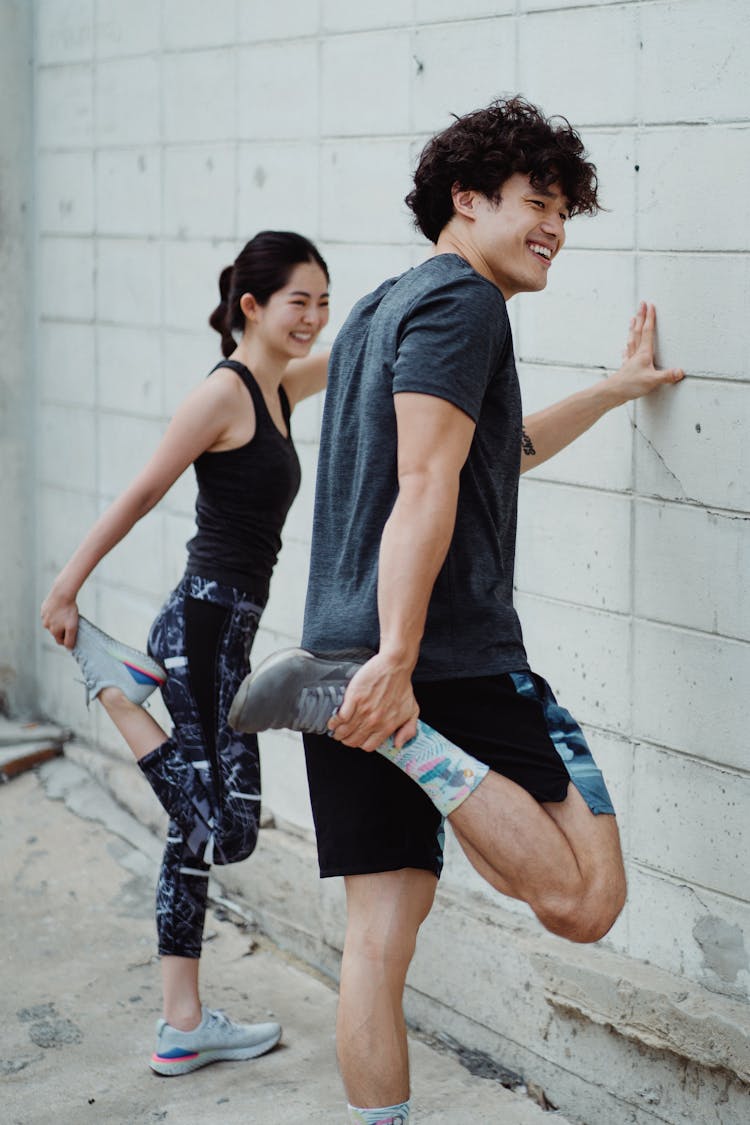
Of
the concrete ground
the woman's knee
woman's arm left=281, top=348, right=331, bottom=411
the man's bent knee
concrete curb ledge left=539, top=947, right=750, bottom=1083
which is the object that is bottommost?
the concrete ground

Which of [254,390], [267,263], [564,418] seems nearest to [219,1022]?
[254,390]

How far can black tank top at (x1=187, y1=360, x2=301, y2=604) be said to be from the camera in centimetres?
330

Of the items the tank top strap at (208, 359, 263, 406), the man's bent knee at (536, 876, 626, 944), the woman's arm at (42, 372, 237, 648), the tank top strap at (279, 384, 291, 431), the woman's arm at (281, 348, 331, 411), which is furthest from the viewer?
the woman's arm at (281, 348, 331, 411)

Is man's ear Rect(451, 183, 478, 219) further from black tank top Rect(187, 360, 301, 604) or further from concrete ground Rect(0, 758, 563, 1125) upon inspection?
concrete ground Rect(0, 758, 563, 1125)

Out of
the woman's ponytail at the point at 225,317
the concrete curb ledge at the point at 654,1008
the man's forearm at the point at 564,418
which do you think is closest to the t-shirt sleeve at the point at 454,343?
the man's forearm at the point at 564,418

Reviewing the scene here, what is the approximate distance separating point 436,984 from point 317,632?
1.42 meters

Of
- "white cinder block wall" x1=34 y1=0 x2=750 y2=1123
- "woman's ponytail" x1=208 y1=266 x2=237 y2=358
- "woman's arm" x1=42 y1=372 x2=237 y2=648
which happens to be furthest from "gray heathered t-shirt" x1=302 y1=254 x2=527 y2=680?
"woman's ponytail" x1=208 y1=266 x2=237 y2=358

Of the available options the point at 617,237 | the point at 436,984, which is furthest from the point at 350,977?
the point at 617,237

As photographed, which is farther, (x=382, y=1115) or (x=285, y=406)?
(x=285, y=406)

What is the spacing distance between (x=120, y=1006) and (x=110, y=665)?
96 cm

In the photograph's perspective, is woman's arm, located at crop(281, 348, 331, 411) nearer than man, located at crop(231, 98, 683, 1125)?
No

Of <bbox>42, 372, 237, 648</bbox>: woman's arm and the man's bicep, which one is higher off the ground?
the man's bicep

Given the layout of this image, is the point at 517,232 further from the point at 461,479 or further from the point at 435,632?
the point at 435,632

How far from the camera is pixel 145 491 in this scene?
10.6ft
